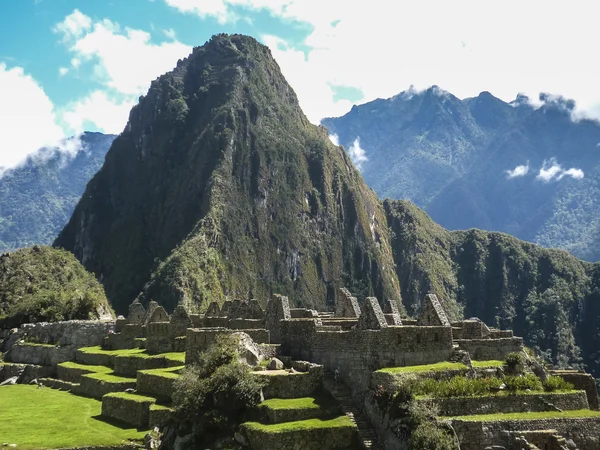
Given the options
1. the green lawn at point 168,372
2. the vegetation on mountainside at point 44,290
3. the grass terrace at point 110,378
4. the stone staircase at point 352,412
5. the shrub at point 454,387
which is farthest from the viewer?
the vegetation on mountainside at point 44,290

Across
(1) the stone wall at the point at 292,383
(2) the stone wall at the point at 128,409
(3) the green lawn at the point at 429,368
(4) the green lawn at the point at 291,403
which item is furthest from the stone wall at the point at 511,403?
(2) the stone wall at the point at 128,409

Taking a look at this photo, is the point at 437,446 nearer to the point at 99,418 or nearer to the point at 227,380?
the point at 227,380

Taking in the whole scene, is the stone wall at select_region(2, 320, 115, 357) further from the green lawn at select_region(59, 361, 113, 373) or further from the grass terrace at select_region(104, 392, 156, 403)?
the grass terrace at select_region(104, 392, 156, 403)

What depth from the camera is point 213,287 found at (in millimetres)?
189125

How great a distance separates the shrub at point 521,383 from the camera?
83.4ft

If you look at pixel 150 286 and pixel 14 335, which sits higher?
pixel 150 286

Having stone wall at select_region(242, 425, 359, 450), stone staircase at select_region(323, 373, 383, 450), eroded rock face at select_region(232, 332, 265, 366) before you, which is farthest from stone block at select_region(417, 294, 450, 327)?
eroded rock face at select_region(232, 332, 265, 366)

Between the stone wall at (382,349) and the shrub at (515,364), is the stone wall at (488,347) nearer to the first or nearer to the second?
the shrub at (515,364)

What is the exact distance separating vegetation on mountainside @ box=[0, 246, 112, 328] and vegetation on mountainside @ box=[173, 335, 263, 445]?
145 feet

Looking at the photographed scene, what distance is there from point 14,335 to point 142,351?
23870mm

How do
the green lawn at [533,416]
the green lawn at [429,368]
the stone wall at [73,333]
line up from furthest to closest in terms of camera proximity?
the stone wall at [73,333]
the green lawn at [429,368]
the green lawn at [533,416]

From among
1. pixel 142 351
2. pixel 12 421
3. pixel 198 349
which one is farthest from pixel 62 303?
pixel 198 349

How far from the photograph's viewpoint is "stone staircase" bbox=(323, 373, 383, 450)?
24.7 meters

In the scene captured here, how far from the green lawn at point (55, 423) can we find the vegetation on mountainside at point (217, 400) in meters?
4.80
